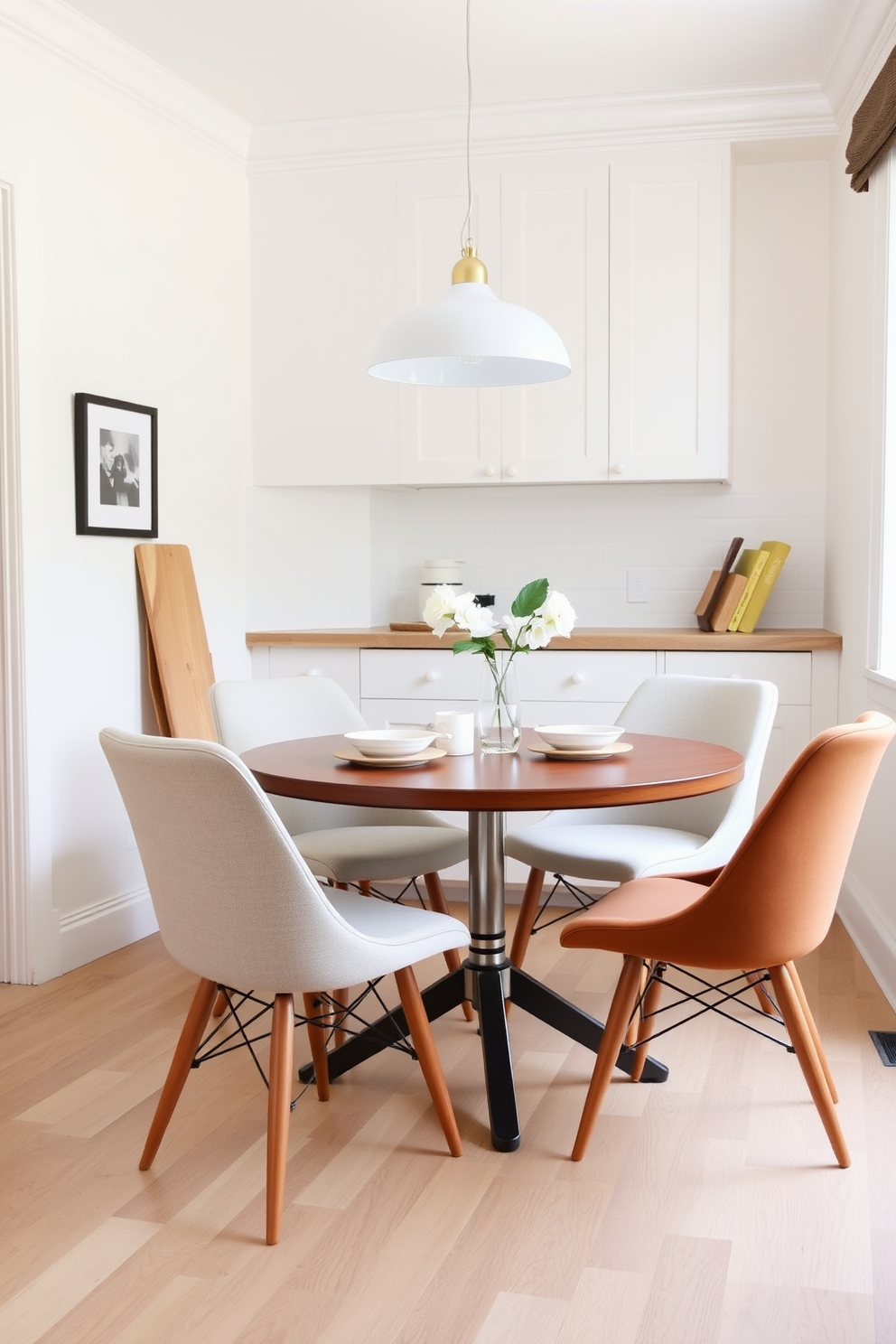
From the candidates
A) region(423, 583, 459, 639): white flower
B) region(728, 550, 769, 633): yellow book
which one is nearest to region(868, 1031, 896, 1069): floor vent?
region(423, 583, 459, 639): white flower

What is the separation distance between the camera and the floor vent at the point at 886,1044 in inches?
107

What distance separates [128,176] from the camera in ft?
12.0

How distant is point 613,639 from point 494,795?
1.93 meters

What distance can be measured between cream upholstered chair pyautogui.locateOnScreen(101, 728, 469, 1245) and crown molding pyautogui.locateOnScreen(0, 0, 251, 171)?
2152 mm

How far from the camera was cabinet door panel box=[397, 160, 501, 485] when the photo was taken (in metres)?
4.22

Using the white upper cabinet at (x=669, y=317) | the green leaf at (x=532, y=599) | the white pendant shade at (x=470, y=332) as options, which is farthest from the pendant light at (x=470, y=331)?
the white upper cabinet at (x=669, y=317)

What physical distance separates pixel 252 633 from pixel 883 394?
88.2 inches

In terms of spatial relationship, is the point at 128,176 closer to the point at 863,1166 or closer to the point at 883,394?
the point at 883,394

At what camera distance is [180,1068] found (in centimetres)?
222

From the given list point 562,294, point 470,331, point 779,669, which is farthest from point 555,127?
point 470,331

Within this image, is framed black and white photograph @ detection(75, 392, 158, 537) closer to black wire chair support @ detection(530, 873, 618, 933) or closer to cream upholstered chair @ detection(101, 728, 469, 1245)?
cream upholstered chair @ detection(101, 728, 469, 1245)

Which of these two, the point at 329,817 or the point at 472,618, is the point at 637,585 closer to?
the point at 329,817

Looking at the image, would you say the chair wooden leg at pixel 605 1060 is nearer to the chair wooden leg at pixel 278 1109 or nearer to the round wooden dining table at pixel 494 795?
the round wooden dining table at pixel 494 795

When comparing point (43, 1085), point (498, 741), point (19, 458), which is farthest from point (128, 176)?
point (43, 1085)
